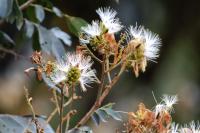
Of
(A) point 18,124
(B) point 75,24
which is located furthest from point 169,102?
(B) point 75,24

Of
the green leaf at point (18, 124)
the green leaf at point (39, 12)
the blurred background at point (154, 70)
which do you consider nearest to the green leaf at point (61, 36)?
the green leaf at point (39, 12)

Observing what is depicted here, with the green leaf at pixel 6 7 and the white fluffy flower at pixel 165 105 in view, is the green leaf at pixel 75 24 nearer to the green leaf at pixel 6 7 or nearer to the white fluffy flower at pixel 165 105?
the green leaf at pixel 6 7

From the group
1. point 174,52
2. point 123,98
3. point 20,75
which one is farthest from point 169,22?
point 20,75

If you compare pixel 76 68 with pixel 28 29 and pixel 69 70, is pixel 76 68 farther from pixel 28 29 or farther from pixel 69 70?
pixel 28 29

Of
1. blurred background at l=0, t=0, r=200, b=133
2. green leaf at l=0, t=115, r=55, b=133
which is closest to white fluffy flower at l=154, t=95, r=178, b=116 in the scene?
green leaf at l=0, t=115, r=55, b=133

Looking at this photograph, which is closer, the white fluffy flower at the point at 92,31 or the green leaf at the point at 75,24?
the white fluffy flower at the point at 92,31
